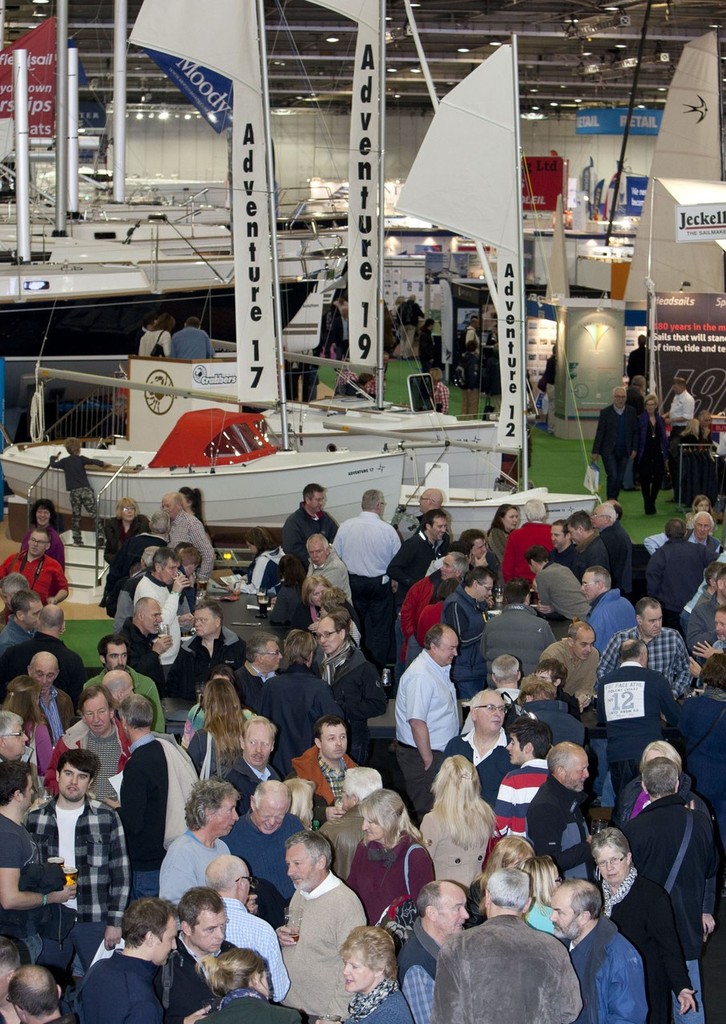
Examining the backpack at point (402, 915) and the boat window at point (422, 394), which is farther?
the boat window at point (422, 394)

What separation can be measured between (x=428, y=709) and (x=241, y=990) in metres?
3.01

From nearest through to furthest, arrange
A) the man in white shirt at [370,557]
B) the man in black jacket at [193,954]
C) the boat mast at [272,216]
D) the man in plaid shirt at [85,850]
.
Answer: the man in black jacket at [193,954], the man in plaid shirt at [85,850], the man in white shirt at [370,557], the boat mast at [272,216]

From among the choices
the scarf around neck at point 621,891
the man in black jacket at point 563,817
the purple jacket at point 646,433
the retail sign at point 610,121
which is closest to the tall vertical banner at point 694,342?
the purple jacket at point 646,433

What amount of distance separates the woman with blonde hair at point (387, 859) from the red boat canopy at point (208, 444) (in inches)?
308

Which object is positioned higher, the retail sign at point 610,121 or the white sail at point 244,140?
the retail sign at point 610,121

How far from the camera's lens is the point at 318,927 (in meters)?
4.99

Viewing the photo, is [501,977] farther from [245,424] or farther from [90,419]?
[90,419]

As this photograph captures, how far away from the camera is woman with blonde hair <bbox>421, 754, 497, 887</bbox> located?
18.6 feet

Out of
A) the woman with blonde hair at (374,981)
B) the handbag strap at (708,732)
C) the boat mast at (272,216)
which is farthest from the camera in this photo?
the boat mast at (272,216)

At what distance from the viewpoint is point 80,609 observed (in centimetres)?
1223

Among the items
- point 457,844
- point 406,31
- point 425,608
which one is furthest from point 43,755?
point 406,31

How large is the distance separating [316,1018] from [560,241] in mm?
20565

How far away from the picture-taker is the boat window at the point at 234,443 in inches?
511

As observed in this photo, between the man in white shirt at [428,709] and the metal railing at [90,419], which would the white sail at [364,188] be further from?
the man in white shirt at [428,709]
